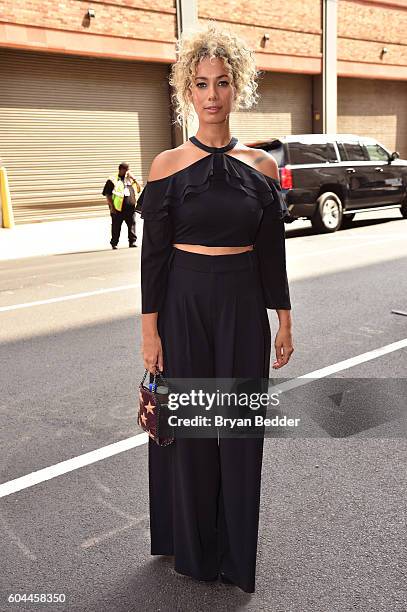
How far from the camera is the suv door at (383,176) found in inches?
624

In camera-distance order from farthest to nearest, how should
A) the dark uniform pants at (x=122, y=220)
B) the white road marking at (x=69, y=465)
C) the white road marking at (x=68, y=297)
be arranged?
the dark uniform pants at (x=122, y=220) < the white road marking at (x=68, y=297) < the white road marking at (x=69, y=465)

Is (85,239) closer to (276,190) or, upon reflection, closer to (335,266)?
(335,266)

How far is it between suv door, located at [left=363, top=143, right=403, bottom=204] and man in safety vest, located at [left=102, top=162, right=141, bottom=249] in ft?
18.7

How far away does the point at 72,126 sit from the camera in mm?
19516

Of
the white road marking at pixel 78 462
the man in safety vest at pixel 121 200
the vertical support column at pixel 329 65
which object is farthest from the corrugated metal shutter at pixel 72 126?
the white road marking at pixel 78 462

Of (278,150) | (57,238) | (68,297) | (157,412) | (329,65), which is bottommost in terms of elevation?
(57,238)

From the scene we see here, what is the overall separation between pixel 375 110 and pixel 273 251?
27.6m

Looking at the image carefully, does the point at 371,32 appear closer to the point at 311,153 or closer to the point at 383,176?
the point at 383,176

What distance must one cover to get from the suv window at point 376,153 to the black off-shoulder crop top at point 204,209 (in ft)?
45.8

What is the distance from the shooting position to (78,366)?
5754mm

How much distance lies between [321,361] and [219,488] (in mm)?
3116

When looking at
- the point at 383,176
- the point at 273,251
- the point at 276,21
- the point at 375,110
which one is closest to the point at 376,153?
the point at 383,176

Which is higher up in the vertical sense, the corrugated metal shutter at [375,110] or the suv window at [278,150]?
the corrugated metal shutter at [375,110]

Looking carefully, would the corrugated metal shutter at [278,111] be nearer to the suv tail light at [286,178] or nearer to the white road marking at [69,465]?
the suv tail light at [286,178]
